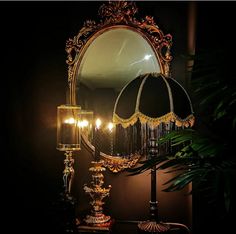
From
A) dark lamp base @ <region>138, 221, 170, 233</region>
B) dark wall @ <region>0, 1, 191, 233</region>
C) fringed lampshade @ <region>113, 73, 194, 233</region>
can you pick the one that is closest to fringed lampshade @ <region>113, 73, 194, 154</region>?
fringed lampshade @ <region>113, 73, 194, 233</region>

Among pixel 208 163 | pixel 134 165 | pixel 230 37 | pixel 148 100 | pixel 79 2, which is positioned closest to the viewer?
pixel 208 163

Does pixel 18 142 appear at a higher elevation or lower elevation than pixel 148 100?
lower

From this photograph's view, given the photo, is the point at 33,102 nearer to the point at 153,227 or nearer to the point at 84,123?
the point at 84,123

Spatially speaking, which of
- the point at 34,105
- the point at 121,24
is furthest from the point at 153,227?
the point at 121,24

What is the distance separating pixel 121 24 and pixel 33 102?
85cm

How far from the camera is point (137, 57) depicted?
6.86ft

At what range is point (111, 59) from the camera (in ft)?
6.92

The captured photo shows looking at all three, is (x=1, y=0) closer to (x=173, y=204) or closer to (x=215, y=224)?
(x=173, y=204)

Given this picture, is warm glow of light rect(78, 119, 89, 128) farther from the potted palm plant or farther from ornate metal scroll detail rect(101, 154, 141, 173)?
the potted palm plant

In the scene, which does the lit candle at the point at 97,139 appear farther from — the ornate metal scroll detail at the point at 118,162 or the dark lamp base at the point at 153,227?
the dark lamp base at the point at 153,227

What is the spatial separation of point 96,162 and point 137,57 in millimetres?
763

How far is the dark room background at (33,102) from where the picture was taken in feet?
7.31

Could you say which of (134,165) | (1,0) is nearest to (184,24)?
(134,165)

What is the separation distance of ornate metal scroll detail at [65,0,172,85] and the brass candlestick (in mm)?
658
